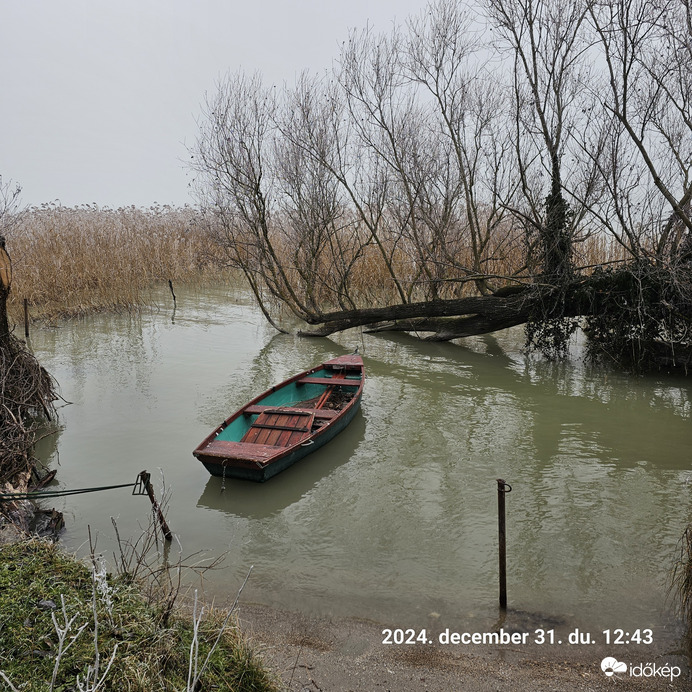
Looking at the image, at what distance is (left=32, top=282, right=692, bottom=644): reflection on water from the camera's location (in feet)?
14.9

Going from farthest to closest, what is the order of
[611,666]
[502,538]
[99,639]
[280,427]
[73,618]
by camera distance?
[280,427], [502,538], [611,666], [99,639], [73,618]

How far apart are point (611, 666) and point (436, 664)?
0.99 meters

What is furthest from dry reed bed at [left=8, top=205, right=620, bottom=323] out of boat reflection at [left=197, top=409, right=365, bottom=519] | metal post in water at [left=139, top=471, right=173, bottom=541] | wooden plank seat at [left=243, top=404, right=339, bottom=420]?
metal post in water at [left=139, top=471, right=173, bottom=541]

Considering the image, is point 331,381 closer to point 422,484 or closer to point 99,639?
point 422,484

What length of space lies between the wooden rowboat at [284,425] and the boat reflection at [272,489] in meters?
0.12

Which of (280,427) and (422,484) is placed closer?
(422,484)

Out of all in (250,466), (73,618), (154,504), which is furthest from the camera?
(250,466)

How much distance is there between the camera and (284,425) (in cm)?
705

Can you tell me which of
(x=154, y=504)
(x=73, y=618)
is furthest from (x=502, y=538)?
(x=73, y=618)

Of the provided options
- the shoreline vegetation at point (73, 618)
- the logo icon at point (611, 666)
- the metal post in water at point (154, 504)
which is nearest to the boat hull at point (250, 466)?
the metal post in water at point (154, 504)

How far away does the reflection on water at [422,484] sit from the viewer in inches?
178

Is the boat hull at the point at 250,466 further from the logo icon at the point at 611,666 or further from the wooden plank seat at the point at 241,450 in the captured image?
the logo icon at the point at 611,666

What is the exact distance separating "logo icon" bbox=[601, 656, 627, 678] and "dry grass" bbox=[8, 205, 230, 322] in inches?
481

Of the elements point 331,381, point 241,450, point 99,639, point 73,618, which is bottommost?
point 241,450
